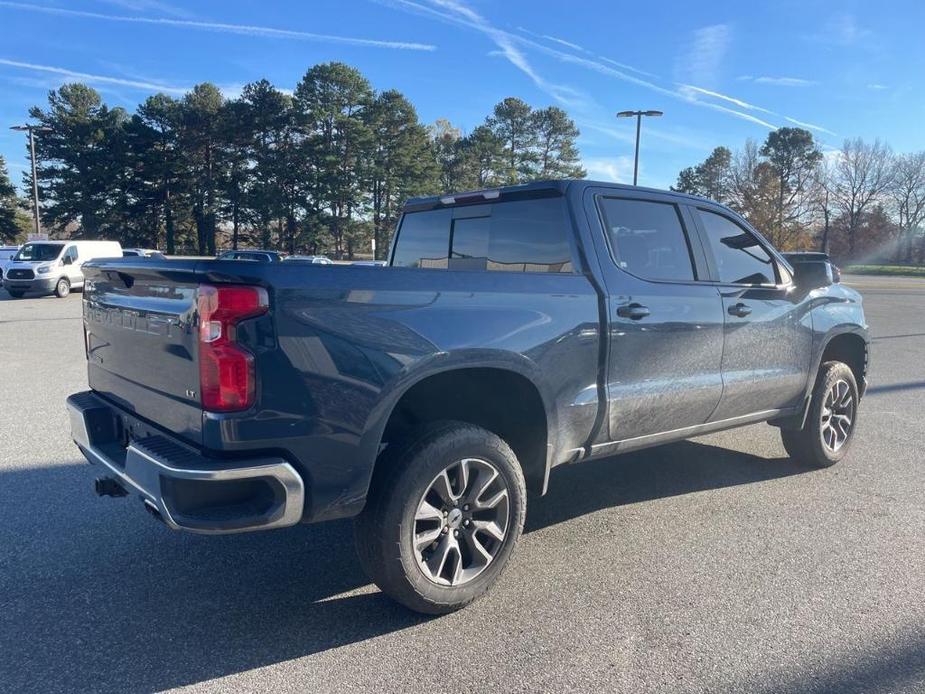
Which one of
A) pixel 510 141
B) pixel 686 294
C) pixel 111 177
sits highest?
pixel 510 141

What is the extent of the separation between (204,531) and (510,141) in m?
55.1

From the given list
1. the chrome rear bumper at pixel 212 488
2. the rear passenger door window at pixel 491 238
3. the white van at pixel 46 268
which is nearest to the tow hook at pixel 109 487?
the chrome rear bumper at pixel 212 488

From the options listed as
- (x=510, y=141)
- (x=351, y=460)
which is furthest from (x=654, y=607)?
(x=510, y=141)

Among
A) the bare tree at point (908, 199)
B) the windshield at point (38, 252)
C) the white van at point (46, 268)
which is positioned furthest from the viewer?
the bare tree at point (908, 199)

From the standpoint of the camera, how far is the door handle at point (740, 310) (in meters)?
4.37

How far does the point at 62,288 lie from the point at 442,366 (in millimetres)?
23731

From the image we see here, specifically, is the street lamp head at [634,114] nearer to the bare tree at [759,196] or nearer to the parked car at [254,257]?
the parked car at [254,257]

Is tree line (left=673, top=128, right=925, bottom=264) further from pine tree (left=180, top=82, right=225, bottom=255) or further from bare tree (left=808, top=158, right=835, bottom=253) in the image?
pine tree (left=180, top=82, right=225, bottom=255)

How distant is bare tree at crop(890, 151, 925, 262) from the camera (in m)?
75.9

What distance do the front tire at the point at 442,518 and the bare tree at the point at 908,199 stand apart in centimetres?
8830

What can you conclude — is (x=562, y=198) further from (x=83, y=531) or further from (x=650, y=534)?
(x=83, y=531)

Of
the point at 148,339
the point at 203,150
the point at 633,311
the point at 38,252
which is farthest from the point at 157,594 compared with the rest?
the point at 203,150

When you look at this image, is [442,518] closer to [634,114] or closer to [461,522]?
[461,522]

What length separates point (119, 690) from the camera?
2.58 meters
